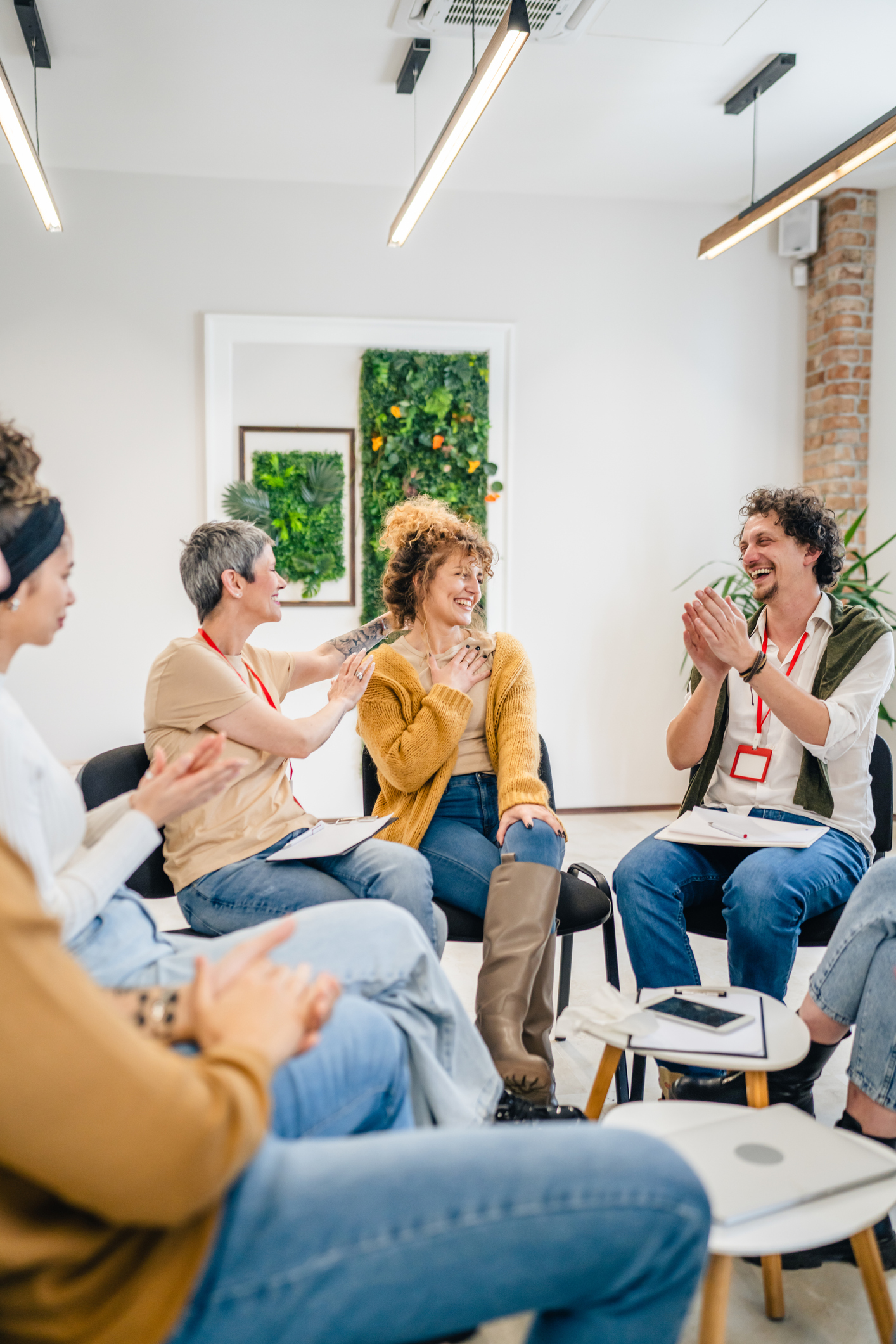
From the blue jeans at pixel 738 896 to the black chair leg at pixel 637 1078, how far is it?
226 millimetres

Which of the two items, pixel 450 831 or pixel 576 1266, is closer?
pixel 576 1266

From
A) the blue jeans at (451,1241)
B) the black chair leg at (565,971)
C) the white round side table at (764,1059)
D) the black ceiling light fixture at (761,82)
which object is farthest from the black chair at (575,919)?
the black ceiling light fixture at (761,82)

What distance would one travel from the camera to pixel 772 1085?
5.77ft

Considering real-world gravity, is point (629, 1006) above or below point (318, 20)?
below

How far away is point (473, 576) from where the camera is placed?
2676 mm

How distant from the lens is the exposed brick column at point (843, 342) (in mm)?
5008

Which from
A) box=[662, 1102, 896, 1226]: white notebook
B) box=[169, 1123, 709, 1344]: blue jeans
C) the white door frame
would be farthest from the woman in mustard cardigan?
the white door frame

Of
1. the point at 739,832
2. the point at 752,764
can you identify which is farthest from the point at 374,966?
the point at 752,764

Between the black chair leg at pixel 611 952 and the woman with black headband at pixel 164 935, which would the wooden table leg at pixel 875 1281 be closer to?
the woman with black headband at pixel 164 935

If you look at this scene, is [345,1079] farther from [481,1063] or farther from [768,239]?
[768,239]

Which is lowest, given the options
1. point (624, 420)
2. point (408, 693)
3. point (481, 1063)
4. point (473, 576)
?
point (481, 1063)

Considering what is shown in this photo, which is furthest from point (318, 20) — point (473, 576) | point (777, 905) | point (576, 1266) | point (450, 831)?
point (576, 1266)

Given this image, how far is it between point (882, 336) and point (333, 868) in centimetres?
448

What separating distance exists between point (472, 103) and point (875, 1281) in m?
3.23
